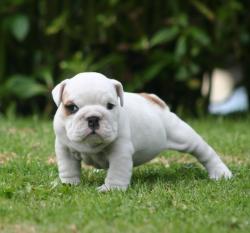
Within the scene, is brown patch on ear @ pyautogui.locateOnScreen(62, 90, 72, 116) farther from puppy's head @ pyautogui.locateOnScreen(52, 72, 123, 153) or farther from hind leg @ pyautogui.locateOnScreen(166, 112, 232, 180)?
hind leg @ pyautogui.locateOnScreen(166, 112, 232, 180)

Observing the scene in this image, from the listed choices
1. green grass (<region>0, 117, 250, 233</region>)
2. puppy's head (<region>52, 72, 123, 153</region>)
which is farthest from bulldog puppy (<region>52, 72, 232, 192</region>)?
green grass (<region>0, 117, 250, 233</region>)

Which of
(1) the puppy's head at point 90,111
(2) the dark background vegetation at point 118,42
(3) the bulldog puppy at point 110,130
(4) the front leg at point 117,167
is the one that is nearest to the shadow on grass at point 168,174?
(3) the bulldog puppy at point 110,130

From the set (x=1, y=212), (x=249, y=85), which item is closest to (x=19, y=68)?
(x=249, y=85)

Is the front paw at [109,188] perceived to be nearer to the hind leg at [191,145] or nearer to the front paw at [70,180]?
the front paw at [70,180]

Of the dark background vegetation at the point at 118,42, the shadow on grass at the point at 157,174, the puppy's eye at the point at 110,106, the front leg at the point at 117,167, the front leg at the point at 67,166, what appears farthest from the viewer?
the dark background vegetation at the point at 118,42

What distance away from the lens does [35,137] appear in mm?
7121

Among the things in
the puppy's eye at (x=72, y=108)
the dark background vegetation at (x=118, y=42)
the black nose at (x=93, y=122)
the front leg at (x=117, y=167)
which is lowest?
the dark background vegetation at (x=118, y=42)

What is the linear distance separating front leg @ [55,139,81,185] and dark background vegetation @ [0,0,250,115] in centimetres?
415

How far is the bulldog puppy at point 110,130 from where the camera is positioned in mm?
4492

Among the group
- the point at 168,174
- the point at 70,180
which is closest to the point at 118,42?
the point at 168,174

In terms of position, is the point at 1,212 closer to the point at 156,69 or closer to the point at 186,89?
the point at 156,69

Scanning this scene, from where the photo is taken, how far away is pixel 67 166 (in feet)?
15.9

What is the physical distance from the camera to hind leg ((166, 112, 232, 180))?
5219 mm

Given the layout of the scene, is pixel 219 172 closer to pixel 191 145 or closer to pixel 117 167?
pixel 191 145
